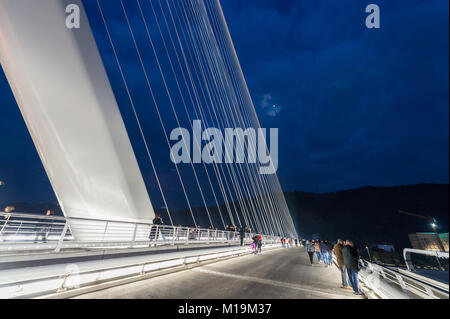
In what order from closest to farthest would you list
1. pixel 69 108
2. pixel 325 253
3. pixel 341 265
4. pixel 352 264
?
pixel 352 264, pixel 341 265, pixel 69 108, pixel 325 253

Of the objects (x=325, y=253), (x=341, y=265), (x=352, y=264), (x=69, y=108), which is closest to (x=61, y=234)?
(x=69, y=108)

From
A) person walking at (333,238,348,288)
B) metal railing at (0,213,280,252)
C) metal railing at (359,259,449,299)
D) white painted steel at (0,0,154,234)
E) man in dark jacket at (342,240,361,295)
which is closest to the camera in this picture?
metal railing at (359,259,449,299)

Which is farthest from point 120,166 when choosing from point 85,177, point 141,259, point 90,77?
point 141,259

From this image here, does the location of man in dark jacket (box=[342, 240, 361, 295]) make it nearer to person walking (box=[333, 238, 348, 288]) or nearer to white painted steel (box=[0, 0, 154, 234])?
person walking (box=[333, 238, 348, 288])

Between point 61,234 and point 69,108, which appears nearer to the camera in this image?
point 61,234

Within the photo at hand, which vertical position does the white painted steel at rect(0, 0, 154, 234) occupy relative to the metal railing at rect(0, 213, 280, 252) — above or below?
above

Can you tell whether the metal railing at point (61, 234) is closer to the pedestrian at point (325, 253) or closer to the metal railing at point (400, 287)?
the metal railing at point (400, 287)

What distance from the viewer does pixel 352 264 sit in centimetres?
480

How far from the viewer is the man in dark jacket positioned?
4.62m

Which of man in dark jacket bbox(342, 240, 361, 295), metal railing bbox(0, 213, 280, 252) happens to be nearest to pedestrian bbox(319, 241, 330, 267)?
man in dark jacket bbox(342, 240, 361, 295)

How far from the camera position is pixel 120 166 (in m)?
9.87

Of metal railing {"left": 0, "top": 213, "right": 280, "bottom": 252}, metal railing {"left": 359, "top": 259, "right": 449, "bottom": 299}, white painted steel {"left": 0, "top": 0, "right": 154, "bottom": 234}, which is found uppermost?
white painted steel {"left": 0, "top": 0, "right": 154, "bottom": 234}

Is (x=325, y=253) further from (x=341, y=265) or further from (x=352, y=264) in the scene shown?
(x=352, y=264)

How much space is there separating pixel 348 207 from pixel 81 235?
167m
